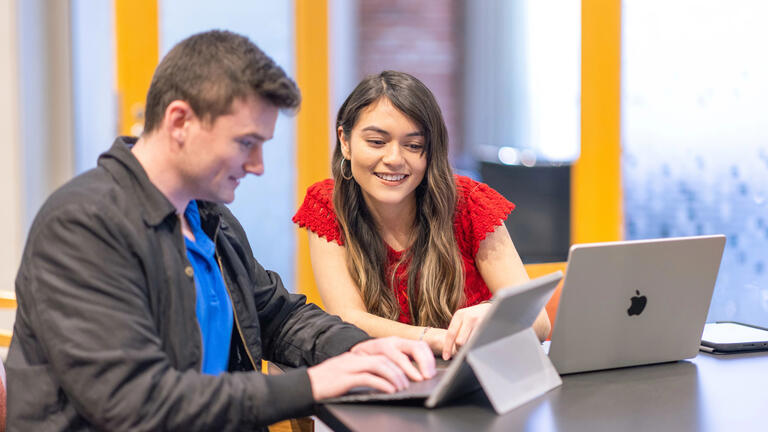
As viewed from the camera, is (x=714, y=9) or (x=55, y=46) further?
(x=55, y=46)

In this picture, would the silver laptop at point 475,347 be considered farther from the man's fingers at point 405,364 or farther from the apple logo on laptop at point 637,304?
the apple logo on laptop at point 637,304

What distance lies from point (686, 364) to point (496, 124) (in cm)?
447

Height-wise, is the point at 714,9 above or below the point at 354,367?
above

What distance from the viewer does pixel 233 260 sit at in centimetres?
152

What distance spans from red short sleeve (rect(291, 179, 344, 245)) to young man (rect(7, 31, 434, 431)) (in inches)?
26.2

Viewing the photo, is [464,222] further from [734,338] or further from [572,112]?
[572,112]

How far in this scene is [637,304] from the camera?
146 centimetres

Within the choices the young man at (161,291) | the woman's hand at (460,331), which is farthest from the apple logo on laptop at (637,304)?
the young man at (161,291)

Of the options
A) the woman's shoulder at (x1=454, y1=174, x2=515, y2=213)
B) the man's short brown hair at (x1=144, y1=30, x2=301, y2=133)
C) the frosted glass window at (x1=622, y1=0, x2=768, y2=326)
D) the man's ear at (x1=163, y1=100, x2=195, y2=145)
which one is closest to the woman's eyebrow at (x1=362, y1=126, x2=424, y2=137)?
the woman's shoulder at (x1=454, y1=174, x2=515, y2=213)

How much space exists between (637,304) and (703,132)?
2.69m

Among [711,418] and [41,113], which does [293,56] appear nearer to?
[41,113]

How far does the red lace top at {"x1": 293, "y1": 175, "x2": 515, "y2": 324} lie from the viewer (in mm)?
2100

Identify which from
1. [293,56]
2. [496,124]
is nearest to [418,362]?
[293,56]

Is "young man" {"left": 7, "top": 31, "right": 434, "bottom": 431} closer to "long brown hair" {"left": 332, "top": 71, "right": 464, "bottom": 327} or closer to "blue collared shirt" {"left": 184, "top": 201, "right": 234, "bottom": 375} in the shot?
"blue collared shirt" {"left": 184, "top": 201, "right": 234, "bottom": 375}
